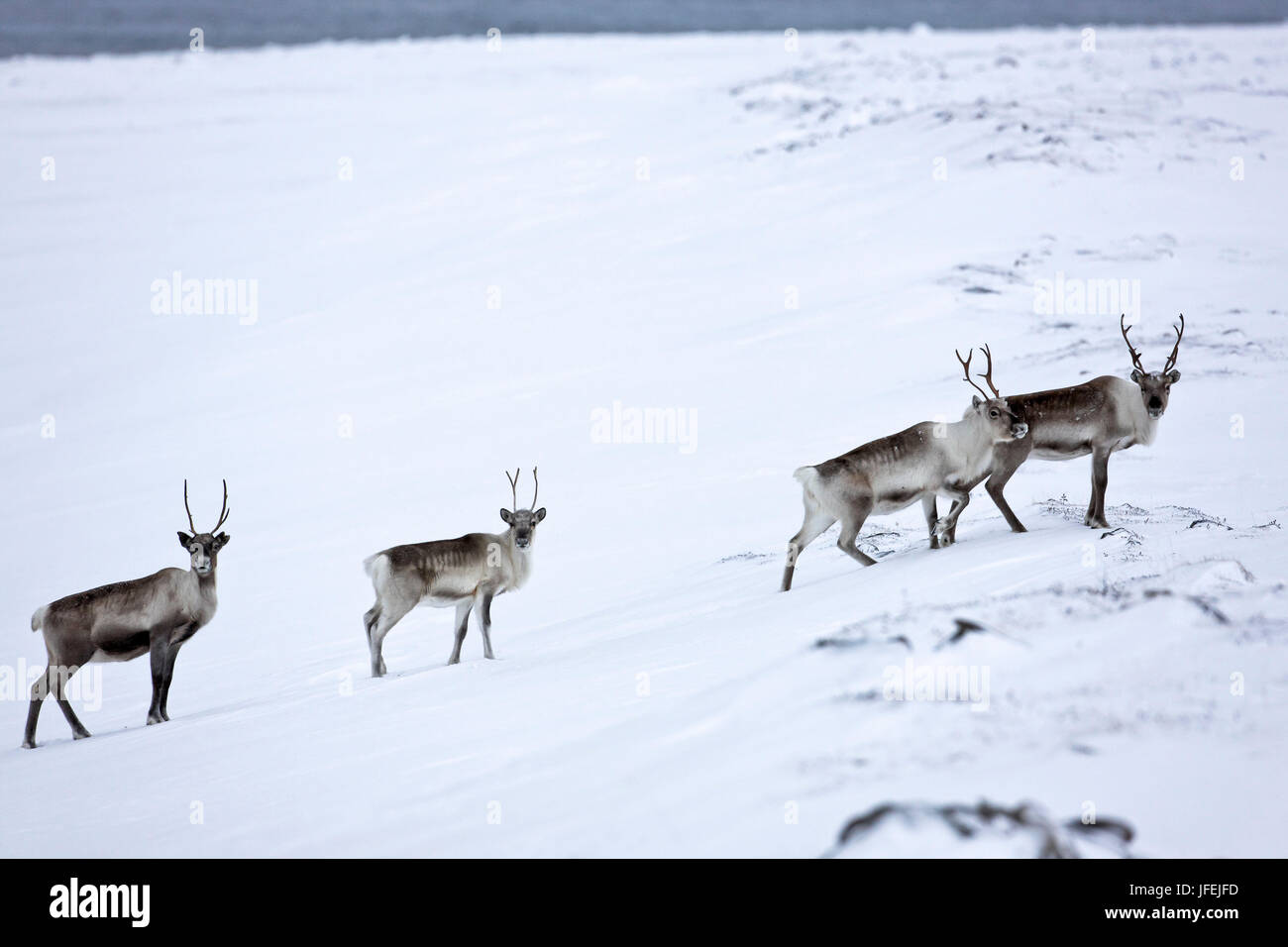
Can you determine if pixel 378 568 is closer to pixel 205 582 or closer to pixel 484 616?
pixel 484 616

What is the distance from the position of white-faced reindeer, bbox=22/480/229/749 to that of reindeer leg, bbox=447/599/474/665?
6.10ft

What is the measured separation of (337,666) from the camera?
1105 cm

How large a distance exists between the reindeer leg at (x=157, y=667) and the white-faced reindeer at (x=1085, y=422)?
6348 mm

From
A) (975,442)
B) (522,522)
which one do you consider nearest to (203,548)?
(522,522)

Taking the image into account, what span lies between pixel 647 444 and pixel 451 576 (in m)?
8.08

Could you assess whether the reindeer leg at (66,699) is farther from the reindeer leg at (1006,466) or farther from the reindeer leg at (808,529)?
the reindeer leg at (1006,466)

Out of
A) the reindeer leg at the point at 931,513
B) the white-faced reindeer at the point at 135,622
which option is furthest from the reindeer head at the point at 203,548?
the reindeer leg at the point at 931,513

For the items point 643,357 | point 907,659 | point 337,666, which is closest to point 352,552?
point 337,666

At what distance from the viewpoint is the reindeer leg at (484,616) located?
9961 millimetres

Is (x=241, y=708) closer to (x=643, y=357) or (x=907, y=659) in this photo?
(x=907, y=659)

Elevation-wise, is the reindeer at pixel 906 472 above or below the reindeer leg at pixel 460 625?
above

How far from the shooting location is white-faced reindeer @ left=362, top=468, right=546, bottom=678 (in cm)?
1016

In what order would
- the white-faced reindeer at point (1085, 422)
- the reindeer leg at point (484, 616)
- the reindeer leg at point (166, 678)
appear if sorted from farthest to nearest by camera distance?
the reindeer leg at point (484, 616)
the white-faced reindeer at point (1085, 422)
the reindeer leg at point (166, 678)

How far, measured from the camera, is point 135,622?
9.83 meters
